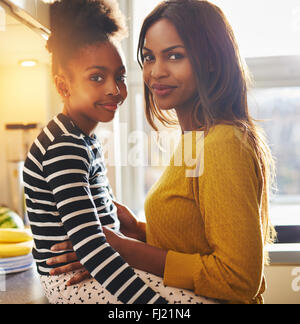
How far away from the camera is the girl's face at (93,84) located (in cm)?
67

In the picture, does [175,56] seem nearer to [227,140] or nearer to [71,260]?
[227,140]

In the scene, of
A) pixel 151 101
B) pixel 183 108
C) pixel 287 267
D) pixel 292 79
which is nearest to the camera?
pixel 183 108

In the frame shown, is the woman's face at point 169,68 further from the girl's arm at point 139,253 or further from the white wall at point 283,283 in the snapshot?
the white wall at point 283,283

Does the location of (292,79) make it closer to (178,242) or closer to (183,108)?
(183,108)

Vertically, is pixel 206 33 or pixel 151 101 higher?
pixel 206 33

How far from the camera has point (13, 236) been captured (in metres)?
0.98

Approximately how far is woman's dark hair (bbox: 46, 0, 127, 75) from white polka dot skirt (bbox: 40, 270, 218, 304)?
43cm

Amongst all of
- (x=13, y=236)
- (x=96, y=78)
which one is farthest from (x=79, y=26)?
Answer: (x=13, y=236)

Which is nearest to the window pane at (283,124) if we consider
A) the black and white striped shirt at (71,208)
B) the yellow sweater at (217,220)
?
the yellow sweater at (217,220)

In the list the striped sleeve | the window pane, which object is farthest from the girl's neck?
the window pane

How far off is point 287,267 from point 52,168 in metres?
0.81

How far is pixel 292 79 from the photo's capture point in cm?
129

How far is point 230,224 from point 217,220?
0.07ft
